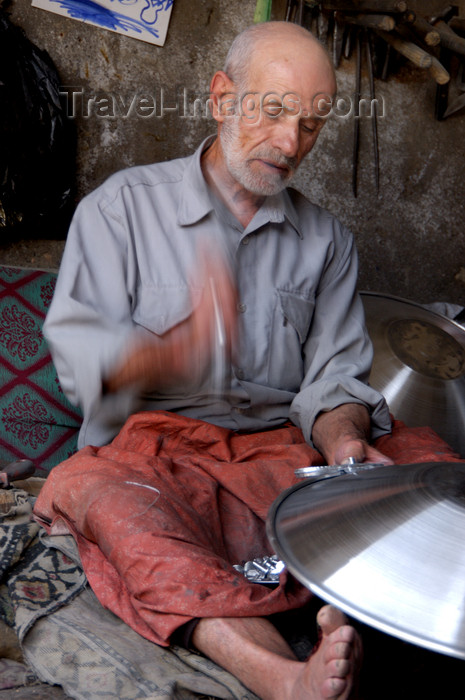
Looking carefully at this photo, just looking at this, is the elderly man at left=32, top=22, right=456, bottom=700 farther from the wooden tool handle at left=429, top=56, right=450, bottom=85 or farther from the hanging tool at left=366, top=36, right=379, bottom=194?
the hanging tool at left=366, top=36, right=379, bottom=194

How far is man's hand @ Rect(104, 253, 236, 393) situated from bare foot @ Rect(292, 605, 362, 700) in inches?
25.9

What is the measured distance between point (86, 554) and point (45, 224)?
156cm

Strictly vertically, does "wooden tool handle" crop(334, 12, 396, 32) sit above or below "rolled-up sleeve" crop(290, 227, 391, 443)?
above

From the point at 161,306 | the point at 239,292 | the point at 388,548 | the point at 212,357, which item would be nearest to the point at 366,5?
the point at 239,292

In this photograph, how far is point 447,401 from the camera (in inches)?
A: 109

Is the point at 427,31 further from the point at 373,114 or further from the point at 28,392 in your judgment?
the point at 28,392

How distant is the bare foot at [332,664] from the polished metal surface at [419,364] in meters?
1.62

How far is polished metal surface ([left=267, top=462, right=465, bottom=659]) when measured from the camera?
3.24 ft

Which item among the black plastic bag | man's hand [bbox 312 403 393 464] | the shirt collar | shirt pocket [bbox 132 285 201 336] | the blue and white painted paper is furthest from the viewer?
the blue and white painted paper

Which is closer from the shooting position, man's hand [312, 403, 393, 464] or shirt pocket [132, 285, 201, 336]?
man's hand [312, 403, 393, 464]

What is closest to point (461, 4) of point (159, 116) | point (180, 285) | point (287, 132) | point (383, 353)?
point (159, 116)

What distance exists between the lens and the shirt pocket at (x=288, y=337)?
2.07 meters

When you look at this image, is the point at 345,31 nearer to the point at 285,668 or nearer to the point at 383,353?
the point at 383,353

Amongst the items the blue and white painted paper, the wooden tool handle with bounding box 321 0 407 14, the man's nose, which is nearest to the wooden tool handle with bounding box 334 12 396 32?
the wooden tool handle with bounding box 321 0 407 14
